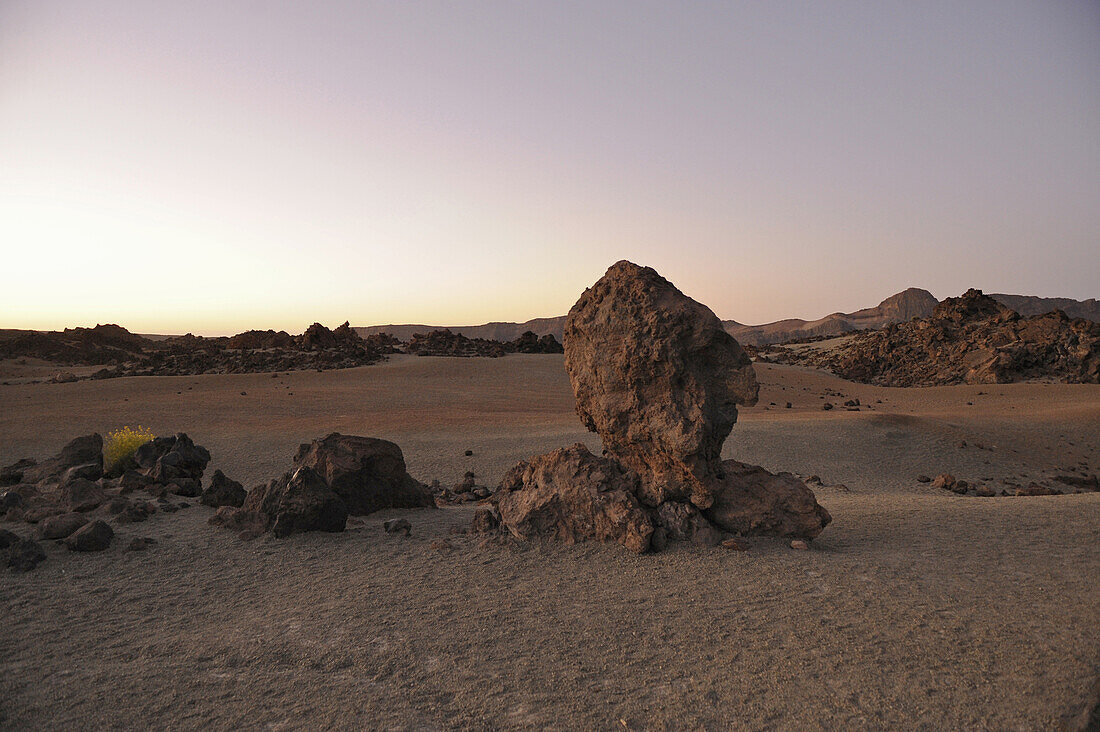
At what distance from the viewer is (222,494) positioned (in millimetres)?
8117

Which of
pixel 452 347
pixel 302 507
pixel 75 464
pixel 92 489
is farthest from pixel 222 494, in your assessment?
pixel 452 347

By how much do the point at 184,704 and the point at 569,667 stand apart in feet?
7.24

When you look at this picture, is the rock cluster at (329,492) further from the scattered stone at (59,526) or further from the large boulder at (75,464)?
the large boulder at (75,464)

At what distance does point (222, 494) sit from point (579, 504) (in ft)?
16.2

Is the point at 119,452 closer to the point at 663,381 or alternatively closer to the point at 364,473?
the point at 364,473

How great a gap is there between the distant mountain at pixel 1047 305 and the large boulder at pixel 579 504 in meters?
117

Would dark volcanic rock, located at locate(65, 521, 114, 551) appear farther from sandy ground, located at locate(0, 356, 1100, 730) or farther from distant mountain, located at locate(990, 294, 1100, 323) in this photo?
distant mountain, located at locate(990, 294, 1100, 323)

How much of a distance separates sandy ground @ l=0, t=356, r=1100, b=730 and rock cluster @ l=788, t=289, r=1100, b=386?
23470 millimetres

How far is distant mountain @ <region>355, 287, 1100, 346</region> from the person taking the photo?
106938 millimetres

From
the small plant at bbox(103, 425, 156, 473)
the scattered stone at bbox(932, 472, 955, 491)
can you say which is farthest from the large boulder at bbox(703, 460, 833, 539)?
the small plant at bbox(103, 425, 156, 473)

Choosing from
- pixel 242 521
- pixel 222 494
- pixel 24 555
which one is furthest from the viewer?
pixel 222 494

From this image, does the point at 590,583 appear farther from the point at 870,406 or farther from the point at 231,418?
the point at 870,406

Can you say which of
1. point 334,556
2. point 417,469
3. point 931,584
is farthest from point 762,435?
point 334,556

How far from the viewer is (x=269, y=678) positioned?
374 cm
